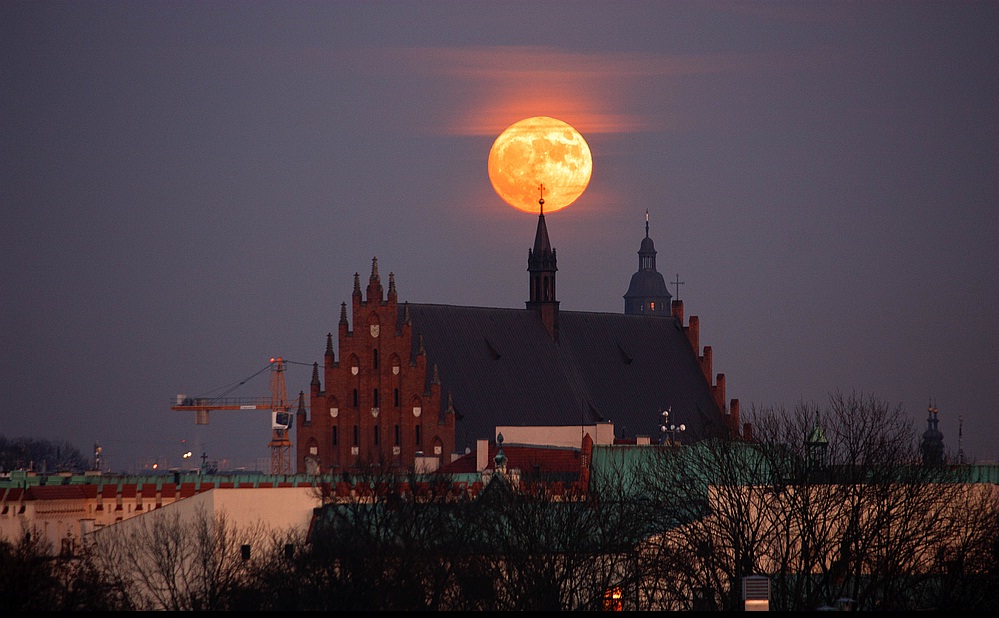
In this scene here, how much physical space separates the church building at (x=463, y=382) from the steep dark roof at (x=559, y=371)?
9cm

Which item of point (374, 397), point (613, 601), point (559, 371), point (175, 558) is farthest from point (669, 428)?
point (613, 601)

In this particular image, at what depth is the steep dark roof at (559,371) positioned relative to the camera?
13938cm

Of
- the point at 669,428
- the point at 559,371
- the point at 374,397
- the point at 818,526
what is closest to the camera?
the point at 818,526

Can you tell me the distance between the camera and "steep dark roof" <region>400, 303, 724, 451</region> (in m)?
→ 139

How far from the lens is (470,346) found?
142 m

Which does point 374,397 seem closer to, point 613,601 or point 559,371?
point 559,371

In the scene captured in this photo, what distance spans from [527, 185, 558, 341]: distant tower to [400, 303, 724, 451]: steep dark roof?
2.45 ft

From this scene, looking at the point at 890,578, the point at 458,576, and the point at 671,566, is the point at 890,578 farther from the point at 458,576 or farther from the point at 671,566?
the point at 458,576

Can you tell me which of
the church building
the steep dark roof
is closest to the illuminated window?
the church building

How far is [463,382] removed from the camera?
139625mm

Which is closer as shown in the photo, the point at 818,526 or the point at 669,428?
the point at 818,526

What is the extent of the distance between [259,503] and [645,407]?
56711 mm

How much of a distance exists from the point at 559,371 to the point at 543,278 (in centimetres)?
822

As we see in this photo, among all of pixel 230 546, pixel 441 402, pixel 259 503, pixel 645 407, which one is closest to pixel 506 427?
pixel 441 402
